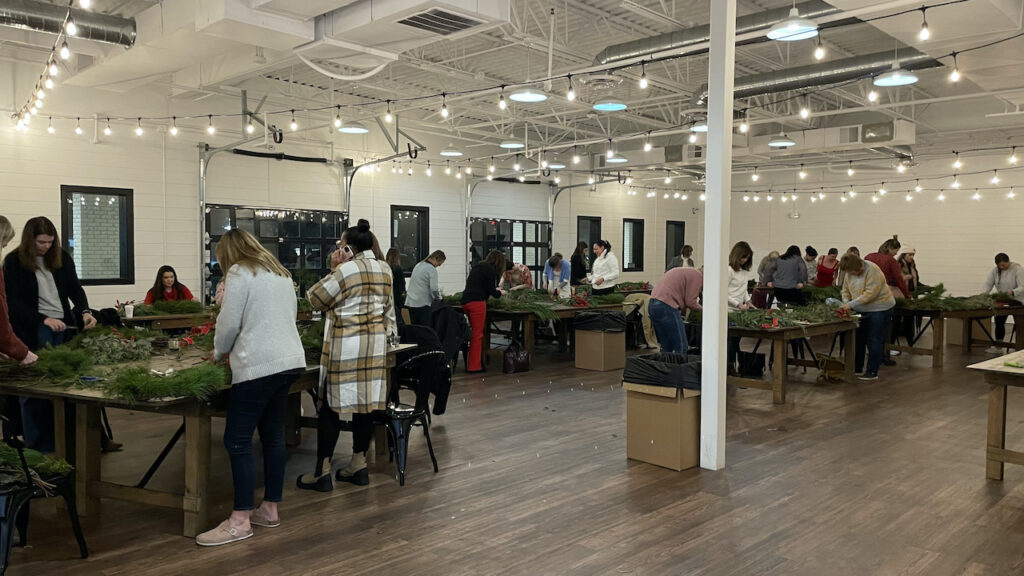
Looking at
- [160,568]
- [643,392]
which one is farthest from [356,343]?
[643,392]

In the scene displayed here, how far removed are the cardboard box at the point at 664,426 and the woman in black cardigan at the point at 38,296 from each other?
3704mm

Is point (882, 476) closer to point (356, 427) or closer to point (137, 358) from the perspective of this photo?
point (356, 427)

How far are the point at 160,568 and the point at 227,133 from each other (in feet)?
32.5

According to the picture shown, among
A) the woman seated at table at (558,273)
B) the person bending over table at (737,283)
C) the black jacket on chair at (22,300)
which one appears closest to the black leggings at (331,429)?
the black jacket on chair at (22,300)

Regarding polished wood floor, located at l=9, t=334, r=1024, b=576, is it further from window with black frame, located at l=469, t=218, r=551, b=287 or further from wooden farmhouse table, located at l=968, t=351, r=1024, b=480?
window with black frame, located at l=469, t=218, r=551, b=287

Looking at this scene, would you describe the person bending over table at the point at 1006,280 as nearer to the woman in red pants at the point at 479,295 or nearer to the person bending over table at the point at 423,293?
the woman in red pants at the point at 479,295

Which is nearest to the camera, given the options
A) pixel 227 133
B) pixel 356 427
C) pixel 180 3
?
pixel 356 427

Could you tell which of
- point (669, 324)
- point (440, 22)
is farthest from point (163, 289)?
point (669, 324)

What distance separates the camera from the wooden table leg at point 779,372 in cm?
750

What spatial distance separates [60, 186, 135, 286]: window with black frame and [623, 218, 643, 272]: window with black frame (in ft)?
41.5

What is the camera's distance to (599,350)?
31.2 feet

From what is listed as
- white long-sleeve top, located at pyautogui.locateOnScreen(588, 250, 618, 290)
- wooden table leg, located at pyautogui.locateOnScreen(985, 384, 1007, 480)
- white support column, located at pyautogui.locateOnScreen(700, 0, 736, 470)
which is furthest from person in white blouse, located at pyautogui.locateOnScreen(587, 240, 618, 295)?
wooden table leg, located at pyautogui.locateOnScreen(985, 384, 1007, 480)

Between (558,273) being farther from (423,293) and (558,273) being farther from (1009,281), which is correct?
(1009,281)

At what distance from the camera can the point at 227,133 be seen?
12289 millimetres
